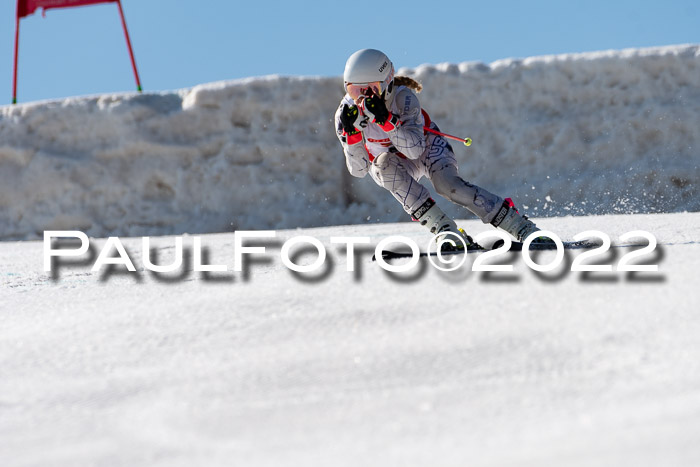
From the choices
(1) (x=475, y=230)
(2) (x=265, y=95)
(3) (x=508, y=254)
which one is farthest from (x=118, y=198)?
(3) (x=508, y=254)

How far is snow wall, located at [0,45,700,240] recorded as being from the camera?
6219 millimetres

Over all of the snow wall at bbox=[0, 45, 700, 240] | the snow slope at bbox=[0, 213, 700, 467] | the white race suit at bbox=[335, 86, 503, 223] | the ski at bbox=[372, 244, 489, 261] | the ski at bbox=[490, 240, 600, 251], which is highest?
the snow wall at bbox=[0, 45, 700, 240]

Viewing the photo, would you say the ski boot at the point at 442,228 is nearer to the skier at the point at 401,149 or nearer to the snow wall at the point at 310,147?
the skier at the point at 401,149

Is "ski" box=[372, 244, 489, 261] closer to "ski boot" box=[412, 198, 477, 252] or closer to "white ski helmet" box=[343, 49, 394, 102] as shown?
"ski boot" box=[412, 198, 477, 252]

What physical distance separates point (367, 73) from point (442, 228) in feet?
1.96

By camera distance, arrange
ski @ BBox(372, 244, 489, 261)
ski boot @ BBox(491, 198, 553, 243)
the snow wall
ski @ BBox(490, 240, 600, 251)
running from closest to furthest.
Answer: ski @ BBox(372, 244, 489, 261)
ski @ BBox(490, 240, 600, 251)
ski boot @ BBox(491, 198, 553, 243)
the snow wall

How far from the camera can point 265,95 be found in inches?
265

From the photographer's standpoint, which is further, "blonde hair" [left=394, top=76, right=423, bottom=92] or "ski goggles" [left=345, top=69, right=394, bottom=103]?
"blonde hair" [left=394, top=76, right=423, bottom=92]

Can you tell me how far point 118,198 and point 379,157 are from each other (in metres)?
4.14

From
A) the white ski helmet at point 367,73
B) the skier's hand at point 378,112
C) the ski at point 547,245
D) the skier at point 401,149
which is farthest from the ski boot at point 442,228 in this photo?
the white ski helmet at point 367,73

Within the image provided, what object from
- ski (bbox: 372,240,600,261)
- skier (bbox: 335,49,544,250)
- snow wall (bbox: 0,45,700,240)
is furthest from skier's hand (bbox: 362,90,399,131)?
snow wall (bbox: 0,45,700,240)

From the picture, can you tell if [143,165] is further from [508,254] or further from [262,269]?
[508,254]

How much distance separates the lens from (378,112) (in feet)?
9.09

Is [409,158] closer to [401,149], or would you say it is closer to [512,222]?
[401,149]
